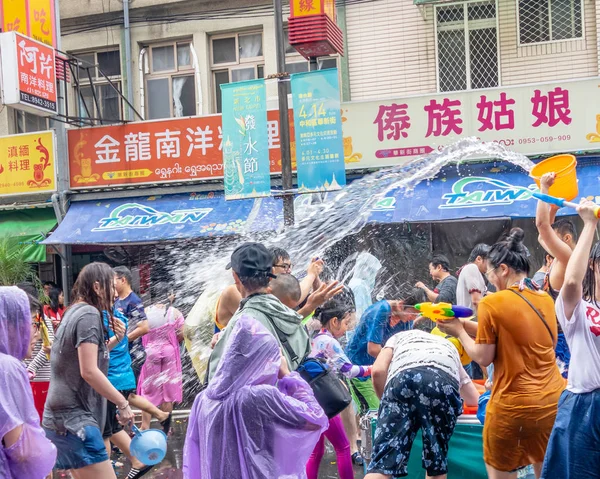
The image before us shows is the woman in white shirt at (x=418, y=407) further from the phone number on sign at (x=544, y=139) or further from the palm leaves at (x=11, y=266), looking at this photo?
the palm leaves at (x=11, y=266)

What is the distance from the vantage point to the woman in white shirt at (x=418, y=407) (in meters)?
4.80

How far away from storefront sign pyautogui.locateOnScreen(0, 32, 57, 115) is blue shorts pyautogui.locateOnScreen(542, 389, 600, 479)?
10.9 m

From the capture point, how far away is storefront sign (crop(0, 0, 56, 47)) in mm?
13586

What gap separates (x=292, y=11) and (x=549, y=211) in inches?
327

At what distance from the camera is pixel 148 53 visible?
15977 millimetres

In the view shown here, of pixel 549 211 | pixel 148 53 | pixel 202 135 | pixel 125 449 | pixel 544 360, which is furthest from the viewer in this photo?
pixel 148 53

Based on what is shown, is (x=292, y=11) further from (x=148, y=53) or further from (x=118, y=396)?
(x=118, y=396)

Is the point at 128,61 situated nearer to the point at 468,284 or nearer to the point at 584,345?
the point at 468,284

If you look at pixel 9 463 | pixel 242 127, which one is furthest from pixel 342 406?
pixel 242 127

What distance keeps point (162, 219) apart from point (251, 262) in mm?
9512

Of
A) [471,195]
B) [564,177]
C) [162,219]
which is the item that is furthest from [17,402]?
[162,219]

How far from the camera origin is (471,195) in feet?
40.2

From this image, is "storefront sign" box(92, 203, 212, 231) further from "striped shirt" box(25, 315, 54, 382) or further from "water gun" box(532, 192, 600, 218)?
"water gun" box(532, 192, 600, 218)

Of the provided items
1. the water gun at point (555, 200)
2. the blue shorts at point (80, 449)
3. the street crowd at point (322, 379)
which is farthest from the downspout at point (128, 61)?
the water gun at point (555, 200)
